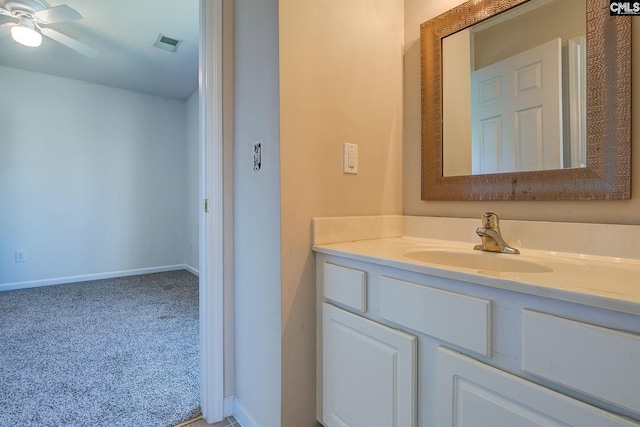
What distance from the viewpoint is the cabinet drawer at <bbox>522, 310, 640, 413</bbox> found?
0.47m

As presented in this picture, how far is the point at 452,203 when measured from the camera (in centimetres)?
127

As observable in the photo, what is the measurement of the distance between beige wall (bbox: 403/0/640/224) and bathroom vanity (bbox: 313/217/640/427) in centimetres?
5

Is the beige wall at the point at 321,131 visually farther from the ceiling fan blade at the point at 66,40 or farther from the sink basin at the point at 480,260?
the ceiling fan blade at the point at 66,40

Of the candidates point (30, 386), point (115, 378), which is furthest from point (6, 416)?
point (115, 378)

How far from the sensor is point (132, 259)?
388 cm

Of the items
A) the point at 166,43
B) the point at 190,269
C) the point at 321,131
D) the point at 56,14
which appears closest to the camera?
the point at 321,131

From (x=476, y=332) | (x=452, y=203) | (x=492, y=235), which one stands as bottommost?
(x=476, y=332)

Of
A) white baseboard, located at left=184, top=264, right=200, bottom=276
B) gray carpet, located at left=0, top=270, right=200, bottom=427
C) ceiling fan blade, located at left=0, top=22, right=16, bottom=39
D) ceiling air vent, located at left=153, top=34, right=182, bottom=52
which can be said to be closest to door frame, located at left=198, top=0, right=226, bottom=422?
gray carpet, located at left=0, top=270, right=200, bottom=427

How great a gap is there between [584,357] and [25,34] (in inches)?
133

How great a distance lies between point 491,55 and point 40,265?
456 centimetres

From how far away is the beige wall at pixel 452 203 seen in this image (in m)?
0.85

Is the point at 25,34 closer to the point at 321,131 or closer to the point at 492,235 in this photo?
the point at 321,131

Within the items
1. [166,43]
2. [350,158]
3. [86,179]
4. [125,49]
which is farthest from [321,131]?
[86,179]

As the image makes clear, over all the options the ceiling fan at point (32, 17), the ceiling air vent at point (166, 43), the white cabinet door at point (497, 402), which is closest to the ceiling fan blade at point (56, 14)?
the ceiling fan at point (32, 17)
